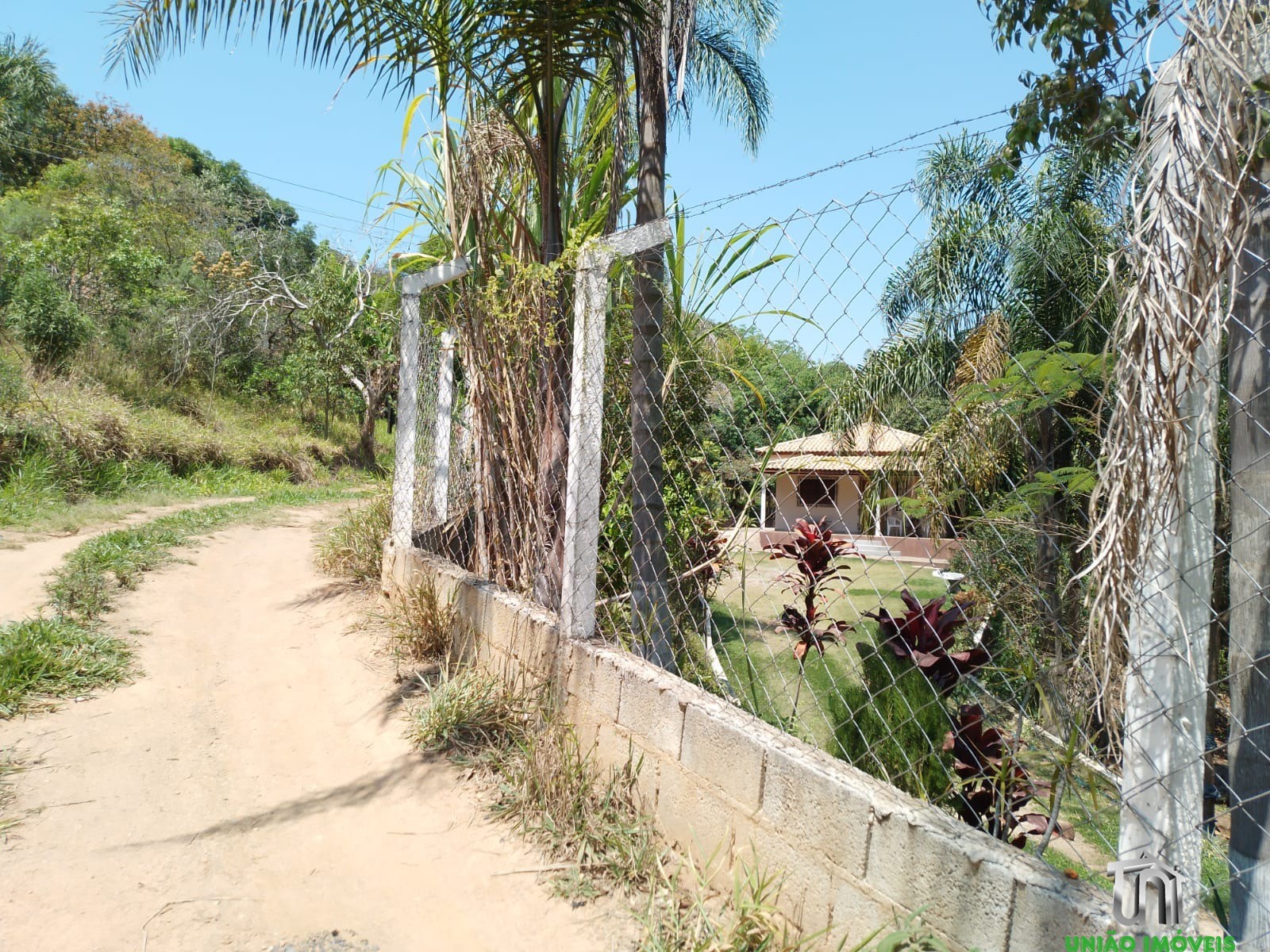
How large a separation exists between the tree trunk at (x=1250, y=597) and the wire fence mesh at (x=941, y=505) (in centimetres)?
1

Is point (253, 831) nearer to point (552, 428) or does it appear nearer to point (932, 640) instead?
point (552, 428)

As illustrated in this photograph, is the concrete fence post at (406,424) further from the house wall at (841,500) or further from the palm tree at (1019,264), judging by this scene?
the palm tree at (1019,264)

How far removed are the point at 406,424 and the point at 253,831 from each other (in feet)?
10.3

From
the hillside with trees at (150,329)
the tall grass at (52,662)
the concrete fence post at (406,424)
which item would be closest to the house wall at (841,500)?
the concrete fence post at (406,424)

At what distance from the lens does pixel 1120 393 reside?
5.12 ft

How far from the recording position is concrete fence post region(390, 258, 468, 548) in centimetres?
563

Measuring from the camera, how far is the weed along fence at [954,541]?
1.56 m

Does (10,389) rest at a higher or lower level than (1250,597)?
higher

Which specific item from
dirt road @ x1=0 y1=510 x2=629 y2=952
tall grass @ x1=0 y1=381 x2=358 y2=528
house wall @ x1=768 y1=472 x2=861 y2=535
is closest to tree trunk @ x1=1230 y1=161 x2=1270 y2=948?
Result: house wall @ x1=768 y1=472 x2=861 y2=535

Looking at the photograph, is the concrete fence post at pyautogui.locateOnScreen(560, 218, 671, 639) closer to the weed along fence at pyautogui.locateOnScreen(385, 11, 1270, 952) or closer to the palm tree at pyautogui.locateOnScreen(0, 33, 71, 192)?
the weed along fence at pyautogui.locateOnScreen(385, 11, 1270, 952)

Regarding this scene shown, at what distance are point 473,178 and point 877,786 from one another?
3.48 metres

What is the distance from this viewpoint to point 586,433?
10.9ft

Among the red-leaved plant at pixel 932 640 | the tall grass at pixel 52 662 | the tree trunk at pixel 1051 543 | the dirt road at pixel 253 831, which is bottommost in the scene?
the dirt road at pixel 253 831

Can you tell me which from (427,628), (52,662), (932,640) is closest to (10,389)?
(52,662)
